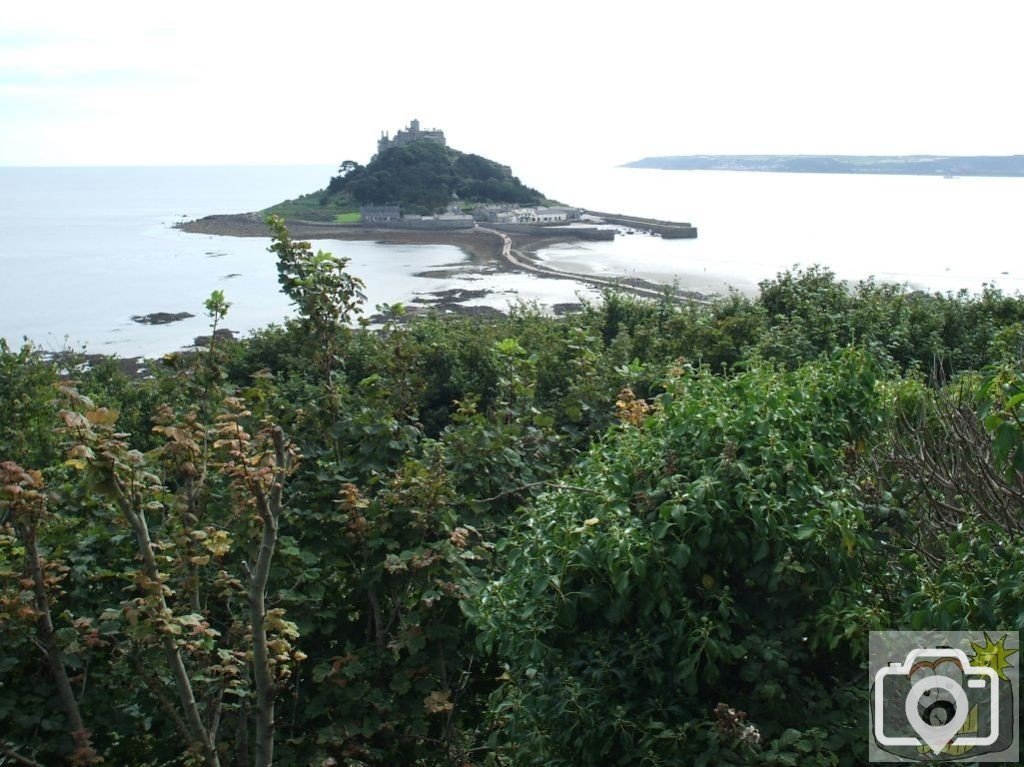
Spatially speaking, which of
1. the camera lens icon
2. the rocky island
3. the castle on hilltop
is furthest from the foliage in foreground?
the castle on hilltop

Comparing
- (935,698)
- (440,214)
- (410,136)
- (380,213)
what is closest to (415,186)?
(380,213)

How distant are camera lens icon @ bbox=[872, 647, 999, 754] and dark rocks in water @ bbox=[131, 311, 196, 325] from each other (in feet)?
130

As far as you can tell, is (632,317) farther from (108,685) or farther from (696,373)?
(108,685)

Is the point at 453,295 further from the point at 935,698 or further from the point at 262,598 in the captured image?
the point at 935,698

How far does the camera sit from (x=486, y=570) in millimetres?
4758

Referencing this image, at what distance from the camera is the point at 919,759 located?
3.24 metres

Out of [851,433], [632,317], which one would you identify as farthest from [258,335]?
[851,433]

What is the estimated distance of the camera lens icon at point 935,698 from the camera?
124 inches

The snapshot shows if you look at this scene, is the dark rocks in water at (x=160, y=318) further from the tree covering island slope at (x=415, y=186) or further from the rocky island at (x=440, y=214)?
the tree covering island slope at (x=415, y=186)

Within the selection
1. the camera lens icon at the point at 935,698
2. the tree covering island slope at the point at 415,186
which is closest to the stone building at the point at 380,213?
the tree covering island slope at the point at 415,186

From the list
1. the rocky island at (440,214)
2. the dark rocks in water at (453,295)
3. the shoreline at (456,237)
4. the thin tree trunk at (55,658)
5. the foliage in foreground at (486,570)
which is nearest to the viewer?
the foliage in foreground at (486,570)

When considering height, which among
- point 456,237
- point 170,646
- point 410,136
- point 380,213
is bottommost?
point 170,646

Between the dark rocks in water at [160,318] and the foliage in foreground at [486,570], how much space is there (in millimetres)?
36341

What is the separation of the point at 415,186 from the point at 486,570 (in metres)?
90.9
